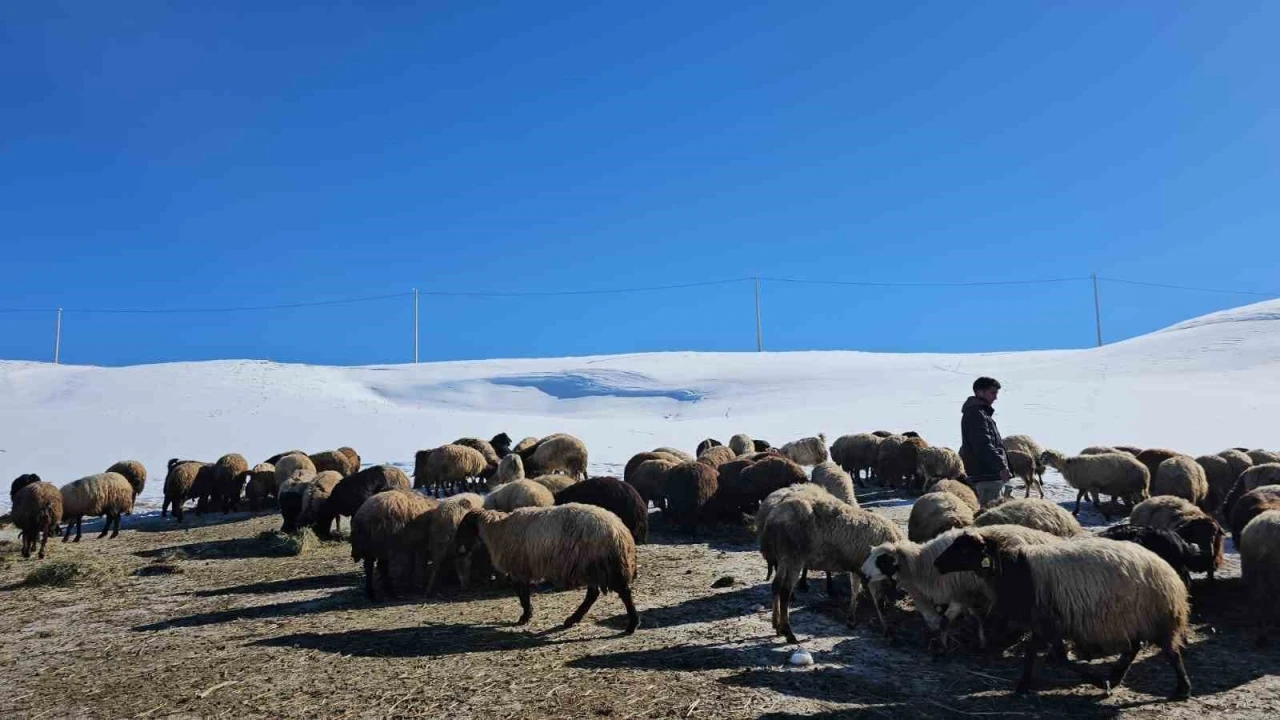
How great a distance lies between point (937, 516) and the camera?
32.0 ft

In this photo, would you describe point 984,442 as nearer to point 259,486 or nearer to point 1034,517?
point 1034,517

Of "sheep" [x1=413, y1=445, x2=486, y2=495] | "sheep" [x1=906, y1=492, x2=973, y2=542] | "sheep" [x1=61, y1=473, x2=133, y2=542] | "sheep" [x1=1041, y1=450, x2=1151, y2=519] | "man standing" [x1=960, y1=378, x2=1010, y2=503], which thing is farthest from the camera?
"sheep" [x1=413, y1=445, x2=486, y2=495]

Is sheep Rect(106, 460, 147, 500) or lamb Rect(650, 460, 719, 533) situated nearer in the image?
lamb Rect(650, 460, 719, 533)

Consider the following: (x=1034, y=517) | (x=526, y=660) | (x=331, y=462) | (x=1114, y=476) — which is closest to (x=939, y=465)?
(x=1114, y=476)

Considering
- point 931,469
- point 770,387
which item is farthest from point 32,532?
point 770,387

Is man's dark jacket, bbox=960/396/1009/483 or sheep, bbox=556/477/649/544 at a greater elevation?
man's dark jacket, bbox=960/396/1009/483

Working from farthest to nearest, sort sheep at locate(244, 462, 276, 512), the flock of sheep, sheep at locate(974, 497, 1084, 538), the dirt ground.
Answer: sheep at locate(244, 462, 276, 512) < sheep at locate(974, 497, 1084, 538) < the flock of sheep < the dirt ground

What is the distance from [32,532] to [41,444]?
2034cm

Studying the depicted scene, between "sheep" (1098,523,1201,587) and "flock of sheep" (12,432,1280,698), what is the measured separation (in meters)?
0.02

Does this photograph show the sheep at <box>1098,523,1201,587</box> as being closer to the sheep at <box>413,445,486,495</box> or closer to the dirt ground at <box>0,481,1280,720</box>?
the dirt ground at <box>0,481,1280,720</box>

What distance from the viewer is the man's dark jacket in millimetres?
10820

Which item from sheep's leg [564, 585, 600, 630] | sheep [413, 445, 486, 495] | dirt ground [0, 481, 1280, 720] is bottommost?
dirt ground [0, 481, 1280, 720]

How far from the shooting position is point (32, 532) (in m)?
13.2

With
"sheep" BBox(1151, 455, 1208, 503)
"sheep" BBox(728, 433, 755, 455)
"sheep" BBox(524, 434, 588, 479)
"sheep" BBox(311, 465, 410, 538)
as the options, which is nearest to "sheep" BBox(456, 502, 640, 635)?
"sheep" BBox(311, 465, 410, 538)
